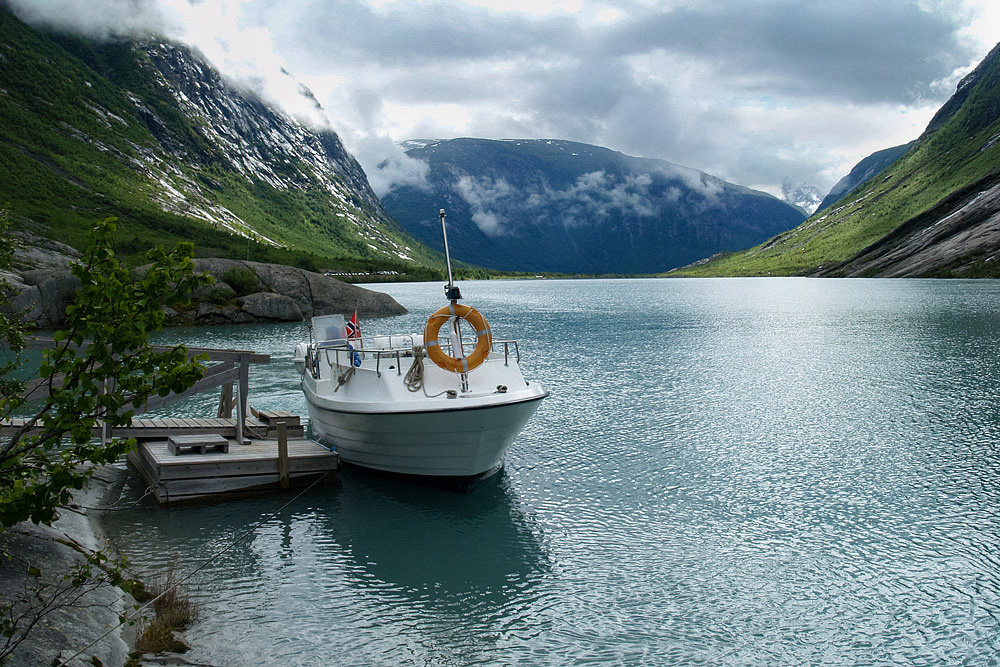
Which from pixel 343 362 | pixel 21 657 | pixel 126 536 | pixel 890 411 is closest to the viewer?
pixel 21 657

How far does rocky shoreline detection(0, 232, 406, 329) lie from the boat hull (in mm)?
49406

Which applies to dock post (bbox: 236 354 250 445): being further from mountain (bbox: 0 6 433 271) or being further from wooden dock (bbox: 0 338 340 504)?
mountain (bbox: 0 6 433 271)

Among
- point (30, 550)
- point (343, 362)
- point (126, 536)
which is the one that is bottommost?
point (126, 536)

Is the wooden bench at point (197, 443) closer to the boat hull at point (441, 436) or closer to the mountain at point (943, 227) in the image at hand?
the boat hull at point (441, 436)

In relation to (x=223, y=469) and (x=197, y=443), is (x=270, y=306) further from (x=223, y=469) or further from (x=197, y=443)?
Answer: (x=223, y=469)

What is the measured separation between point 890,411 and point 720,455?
10262mm

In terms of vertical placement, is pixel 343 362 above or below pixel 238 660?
above

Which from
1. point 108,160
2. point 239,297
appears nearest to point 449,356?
point 239,297

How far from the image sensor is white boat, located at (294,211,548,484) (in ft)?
57.4

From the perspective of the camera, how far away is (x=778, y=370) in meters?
39.3

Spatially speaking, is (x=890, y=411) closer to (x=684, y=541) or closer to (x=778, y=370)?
(x=778, y=370)

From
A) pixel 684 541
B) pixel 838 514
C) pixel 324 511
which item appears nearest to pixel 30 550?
pixel 324 511

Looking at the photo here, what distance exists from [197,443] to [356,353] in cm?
506

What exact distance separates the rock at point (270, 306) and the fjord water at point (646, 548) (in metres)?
39.9
